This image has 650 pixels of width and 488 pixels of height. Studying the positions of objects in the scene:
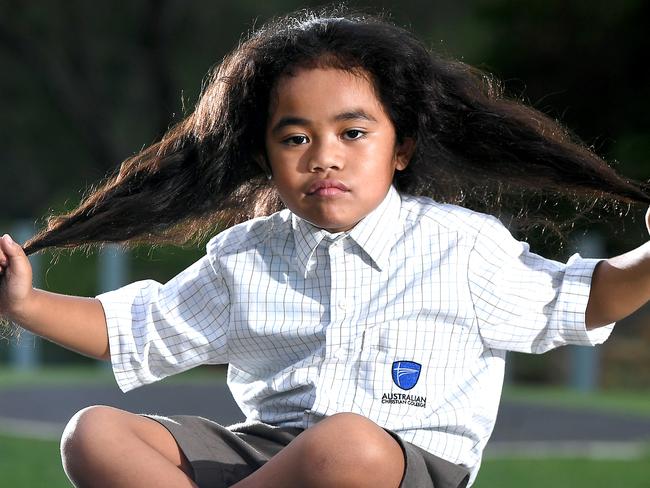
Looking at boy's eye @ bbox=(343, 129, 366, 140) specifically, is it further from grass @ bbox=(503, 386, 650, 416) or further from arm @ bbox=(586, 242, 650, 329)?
grass @ bbox=(503, 386, 650, 416)

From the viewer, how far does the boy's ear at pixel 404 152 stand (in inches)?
123

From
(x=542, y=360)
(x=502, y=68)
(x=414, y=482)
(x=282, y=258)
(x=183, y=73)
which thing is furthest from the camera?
(x=183, y=73)

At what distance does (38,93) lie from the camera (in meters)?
18.6

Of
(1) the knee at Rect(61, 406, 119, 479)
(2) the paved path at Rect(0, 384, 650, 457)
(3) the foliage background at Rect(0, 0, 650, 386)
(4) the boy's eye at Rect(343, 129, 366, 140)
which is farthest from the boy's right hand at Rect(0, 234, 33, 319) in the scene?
(3) the foliage background at Rect(0, 0, 650, 386)

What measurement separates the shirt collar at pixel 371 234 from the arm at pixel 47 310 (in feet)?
1.64

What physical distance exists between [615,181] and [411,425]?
76 centimetres

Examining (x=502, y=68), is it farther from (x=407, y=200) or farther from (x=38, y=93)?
(x=407, y=200)

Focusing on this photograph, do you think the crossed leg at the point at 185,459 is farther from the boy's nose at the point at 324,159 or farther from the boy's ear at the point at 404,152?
the boy's ear at the point at 404,152

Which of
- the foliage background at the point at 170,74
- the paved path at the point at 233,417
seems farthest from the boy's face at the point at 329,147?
the foliage background at the point at 170,74

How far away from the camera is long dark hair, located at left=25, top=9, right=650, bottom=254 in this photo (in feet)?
10.2

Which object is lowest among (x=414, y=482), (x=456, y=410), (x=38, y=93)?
(x=414, y=482)

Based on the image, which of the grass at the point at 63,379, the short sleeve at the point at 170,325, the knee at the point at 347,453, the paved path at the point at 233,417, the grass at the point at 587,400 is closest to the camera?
the knee at the point at 347,453

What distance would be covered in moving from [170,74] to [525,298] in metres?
14.6

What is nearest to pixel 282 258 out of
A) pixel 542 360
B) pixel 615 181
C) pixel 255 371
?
pixel 255 371
